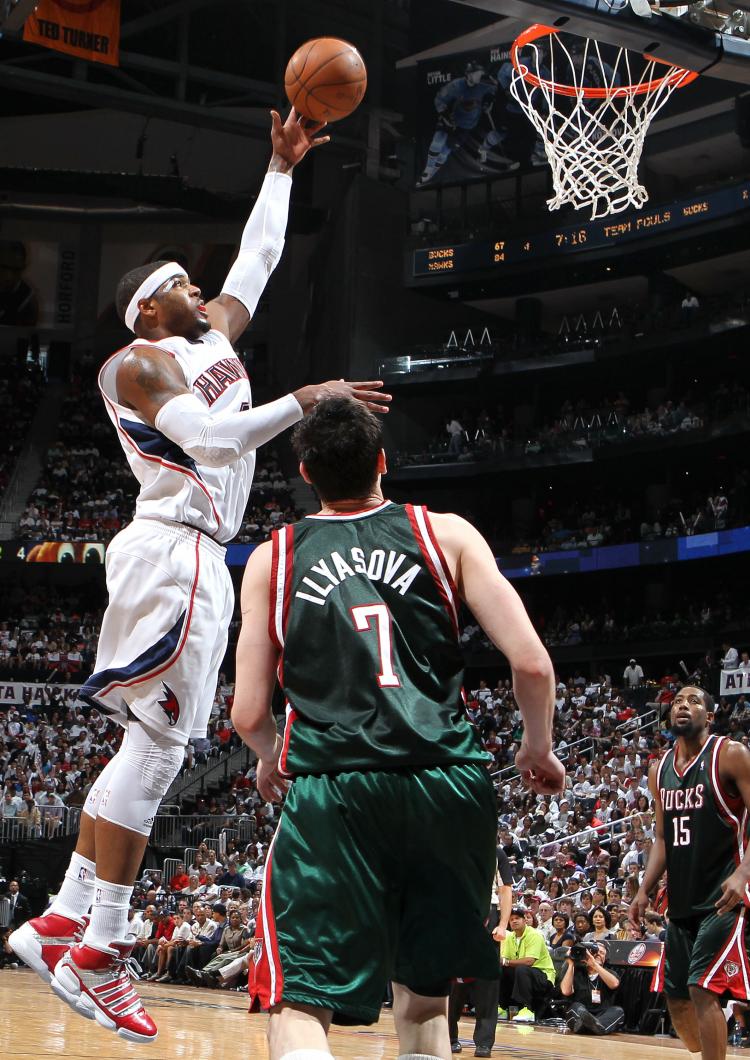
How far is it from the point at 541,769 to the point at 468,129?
3385 cm

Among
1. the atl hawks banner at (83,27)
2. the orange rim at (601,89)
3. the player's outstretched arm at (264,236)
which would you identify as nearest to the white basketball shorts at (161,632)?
the player's outstretched arm at (264,236)

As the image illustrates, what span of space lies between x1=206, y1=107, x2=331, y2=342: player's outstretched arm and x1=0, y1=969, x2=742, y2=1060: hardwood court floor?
10.3ft

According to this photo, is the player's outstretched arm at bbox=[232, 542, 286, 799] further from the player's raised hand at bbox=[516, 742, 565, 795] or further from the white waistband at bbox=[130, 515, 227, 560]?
the white waistband at bbox=[130, 515, 227, 560]

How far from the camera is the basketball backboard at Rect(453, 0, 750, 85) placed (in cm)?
1260

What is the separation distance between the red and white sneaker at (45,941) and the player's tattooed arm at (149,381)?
5.86 feet

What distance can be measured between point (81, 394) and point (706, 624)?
66.0 feet

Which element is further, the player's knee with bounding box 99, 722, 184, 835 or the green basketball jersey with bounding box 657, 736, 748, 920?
the green basketball jersey with bounding box 657, 736, 748, 920

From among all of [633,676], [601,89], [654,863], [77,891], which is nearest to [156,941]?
[654,863]

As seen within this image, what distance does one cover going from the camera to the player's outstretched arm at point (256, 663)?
3.32m

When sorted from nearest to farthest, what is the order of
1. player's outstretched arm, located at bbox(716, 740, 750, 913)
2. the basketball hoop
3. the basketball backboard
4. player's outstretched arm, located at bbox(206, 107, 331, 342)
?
player's outstretched arm, located at bbox(206, 107, 331, 342)
player's outstretched arm, located at bbox(716, 740, 750, 913)
the basketball backboard
the basketball hoop

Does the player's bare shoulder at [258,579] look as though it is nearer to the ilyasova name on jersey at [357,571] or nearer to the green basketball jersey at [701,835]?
the ilyasova name on jersey at [357,571]

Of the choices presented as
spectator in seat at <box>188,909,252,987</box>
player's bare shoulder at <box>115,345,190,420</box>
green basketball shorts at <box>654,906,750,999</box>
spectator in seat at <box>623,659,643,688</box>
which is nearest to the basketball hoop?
spectator in seat at <box>623,659,643,688</box>

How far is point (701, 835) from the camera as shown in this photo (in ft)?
22.6

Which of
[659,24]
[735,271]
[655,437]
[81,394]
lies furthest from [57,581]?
[659,24]
